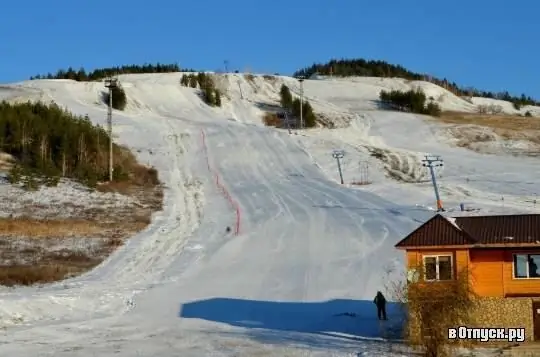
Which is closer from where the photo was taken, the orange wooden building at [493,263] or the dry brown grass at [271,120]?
the orange wooden building at [493,263]

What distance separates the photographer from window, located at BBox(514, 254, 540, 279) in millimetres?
19969

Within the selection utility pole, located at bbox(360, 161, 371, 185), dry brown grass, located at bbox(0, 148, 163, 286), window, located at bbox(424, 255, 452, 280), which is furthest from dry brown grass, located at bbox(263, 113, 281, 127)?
window, located at bbox(424, 255, 452, 280)

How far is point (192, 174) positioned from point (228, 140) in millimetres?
10786

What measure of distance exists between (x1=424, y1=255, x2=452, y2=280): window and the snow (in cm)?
214

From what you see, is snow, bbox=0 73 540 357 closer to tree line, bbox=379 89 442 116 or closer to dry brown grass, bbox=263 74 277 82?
tree line, bbox=379 89 442 116

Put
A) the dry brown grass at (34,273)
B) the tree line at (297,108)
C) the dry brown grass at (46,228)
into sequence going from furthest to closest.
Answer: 1. the tree line at (297,108)
2. the dry brown grass at (46,228)
3. the dry brown grass at (34,273)

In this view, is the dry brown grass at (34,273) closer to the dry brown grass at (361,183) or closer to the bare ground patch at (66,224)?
the bare ground patch at (66,224)

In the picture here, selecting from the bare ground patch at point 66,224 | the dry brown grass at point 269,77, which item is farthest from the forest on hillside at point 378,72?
the bare ground patch at point 66,224

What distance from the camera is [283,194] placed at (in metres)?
44.9

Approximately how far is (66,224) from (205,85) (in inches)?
2068

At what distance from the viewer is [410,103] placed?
281ft

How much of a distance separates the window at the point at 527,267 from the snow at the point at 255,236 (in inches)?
145

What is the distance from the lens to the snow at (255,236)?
20922 mm

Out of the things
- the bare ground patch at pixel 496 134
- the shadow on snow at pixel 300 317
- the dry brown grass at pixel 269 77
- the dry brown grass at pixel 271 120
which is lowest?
the shadow on snow at pixel 300 317
